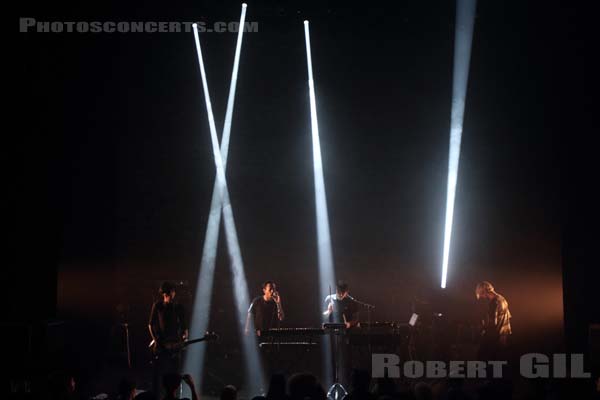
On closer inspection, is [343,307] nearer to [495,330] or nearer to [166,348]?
[495,330]

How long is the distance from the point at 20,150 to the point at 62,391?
555 cm

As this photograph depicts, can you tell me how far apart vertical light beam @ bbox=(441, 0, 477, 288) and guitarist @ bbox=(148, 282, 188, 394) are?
449cm

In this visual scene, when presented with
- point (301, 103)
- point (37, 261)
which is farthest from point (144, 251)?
point (301, 103)

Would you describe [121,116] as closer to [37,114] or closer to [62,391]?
[37,114]

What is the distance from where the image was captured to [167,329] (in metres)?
7.36

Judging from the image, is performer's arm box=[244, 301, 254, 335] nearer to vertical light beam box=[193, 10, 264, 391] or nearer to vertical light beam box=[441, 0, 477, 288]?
vertical light beam box=[193, 10, 264, 391]

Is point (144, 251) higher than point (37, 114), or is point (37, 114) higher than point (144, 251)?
point (37, 114)

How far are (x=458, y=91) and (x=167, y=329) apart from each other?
5617mm

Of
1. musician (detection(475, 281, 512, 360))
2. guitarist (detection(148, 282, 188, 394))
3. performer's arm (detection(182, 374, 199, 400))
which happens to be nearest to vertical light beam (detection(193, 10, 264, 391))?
guitarist (detection(148, 282, 188, 394))

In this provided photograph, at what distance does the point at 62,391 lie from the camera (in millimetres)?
4379

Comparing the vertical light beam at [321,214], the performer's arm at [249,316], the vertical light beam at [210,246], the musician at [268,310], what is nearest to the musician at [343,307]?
the musician at [268,310]

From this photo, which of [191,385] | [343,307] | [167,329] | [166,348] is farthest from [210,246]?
[191,385]

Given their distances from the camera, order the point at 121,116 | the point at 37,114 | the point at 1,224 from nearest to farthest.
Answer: the point at 1,224
the point at 37,114
the point at 121,116

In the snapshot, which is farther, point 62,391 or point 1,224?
point 1,224
